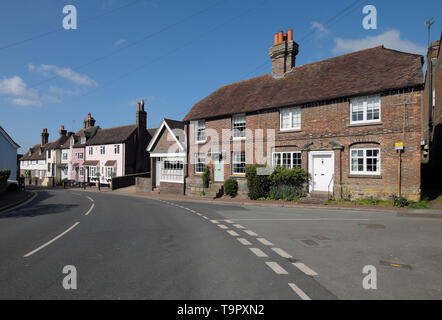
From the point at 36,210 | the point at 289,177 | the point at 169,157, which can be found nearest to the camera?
the point at 36,210

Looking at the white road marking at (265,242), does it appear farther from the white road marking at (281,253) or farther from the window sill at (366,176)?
the window sill at (366,176)

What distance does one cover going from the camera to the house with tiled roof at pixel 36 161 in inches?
2395

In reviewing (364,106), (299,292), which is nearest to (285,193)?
(364,106)

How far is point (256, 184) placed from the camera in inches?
781

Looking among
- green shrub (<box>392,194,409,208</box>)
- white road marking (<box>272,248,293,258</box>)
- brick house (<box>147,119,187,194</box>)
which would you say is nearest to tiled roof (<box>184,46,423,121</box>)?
brick house (<box>147,119,187,194</box>)

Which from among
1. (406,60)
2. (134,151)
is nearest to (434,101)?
(406,60)

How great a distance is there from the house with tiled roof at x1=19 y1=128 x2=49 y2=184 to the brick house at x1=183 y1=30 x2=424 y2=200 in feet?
152

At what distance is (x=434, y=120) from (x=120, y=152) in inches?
1404

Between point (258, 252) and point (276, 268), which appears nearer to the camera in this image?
point (276, 268)

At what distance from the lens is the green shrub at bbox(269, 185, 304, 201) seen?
18712mm

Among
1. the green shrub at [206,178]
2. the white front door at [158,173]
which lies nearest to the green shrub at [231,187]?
the green shrub at [206,178]

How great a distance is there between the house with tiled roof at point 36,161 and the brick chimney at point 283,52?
50277 millimetres

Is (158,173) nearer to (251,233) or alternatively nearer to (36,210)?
(36,210)
